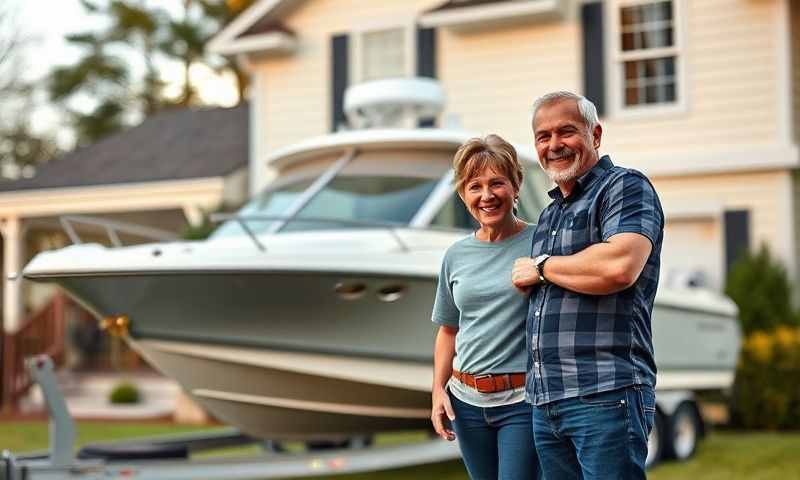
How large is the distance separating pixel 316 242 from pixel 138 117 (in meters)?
25.6

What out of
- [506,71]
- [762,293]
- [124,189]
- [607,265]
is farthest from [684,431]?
[124,189]

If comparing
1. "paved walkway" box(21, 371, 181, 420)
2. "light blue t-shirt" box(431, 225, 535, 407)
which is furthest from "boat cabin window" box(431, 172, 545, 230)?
"paved walkway" box(21, 371, 181, 420)

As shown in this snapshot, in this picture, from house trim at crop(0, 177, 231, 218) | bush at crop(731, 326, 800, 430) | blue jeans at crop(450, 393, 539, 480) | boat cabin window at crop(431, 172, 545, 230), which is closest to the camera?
blue jeans at crop(450, 393, 539, 480)

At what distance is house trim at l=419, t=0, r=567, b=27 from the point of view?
42.2 ft

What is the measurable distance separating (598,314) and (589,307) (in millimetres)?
32

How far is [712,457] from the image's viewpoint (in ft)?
30.5

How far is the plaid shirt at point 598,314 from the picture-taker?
290cm

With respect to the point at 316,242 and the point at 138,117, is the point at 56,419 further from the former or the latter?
the point at 138,117

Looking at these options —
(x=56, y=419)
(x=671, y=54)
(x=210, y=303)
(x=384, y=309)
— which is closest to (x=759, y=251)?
(x=671, y=54)

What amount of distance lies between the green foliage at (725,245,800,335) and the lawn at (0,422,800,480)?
1.28 m

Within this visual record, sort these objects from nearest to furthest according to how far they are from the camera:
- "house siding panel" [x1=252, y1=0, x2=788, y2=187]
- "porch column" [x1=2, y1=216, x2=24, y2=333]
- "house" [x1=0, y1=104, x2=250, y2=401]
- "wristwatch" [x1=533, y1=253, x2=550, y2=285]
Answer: "wristwatch" [x1=533, y1=253, x2=550, y2=285] → "house siding panel" [x1=252, y1=0, x2=788, y2=187] → "house" [x1=0, y1=104, x2=250, y2=401] → "porch column" [x1=2, y1=216, x2=24, y2=333]

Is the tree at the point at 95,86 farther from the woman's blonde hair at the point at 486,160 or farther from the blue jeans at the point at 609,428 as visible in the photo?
the blue jeans at the point at 609,428

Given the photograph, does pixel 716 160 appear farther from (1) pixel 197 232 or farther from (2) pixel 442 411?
(2) pixel 442 411

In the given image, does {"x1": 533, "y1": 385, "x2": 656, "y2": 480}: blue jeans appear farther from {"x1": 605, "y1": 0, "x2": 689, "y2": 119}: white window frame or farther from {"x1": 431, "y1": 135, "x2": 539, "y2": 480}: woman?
{"x1": 605, "y1": 0, "x2": 689, "y2": 119}: white window frame
